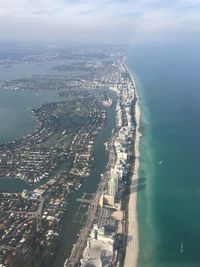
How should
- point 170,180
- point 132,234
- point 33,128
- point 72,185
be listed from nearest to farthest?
1. point 132,234
2. point 72,185
3. point 170,180
4. point 33,128

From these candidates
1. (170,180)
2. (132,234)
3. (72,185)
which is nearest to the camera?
(132,234)

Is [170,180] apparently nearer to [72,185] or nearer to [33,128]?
[72,185]

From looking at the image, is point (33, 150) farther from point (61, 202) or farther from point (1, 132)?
point (61, 202)

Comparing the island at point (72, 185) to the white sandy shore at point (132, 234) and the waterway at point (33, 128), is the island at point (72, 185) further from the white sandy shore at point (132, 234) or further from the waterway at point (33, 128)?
the waterway at point (33, 128)

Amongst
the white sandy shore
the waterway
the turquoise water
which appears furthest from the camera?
the waterway

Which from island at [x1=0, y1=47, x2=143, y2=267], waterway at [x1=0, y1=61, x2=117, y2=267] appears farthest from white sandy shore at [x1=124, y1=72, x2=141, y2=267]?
waterway at [x1=0, y1=61, x2=117, y2=267]

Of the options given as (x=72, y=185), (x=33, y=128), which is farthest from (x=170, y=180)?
(x=33, y=128)

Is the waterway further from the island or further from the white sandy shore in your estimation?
the white sandy shore

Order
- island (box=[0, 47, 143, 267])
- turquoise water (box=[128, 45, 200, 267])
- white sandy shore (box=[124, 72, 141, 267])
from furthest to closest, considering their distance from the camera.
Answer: turquoise water (box=[128, 45, 200, 267])
island (box=[0, 47, 143, 267])
white sandy shore (box=[124, 72, 141, 267])

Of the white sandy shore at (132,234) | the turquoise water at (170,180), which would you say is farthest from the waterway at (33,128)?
the turquoise water at (170,180)
